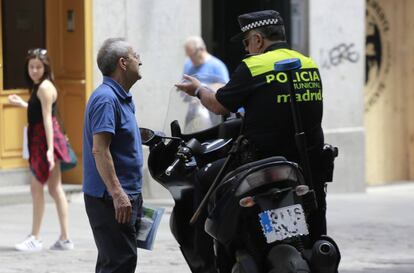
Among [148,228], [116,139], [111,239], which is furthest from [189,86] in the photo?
[111,239]

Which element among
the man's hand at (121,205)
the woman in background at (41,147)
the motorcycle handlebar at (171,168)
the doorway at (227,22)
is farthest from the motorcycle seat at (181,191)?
the doorway at (227,22)

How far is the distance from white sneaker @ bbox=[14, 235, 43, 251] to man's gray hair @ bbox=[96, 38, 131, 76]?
11.4ft

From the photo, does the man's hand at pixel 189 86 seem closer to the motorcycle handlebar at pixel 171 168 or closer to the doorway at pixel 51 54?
the motorcycle handlebar at pixel 171 168

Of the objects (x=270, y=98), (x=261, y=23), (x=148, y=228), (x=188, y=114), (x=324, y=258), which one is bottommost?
(x=324, y=258)

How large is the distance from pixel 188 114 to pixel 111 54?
4.50 ft

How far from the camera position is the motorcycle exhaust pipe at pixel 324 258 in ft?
21.3

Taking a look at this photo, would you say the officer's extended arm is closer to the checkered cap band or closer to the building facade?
the checkered cap band

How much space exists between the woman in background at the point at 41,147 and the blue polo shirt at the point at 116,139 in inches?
124

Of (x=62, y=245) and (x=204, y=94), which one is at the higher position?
(x=204, y=94)

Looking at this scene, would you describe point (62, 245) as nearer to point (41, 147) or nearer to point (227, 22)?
point (41, 147)

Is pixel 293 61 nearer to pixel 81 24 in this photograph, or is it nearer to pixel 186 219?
pixel 186 219

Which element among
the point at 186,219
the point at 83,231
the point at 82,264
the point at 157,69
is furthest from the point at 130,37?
the point at 186,219

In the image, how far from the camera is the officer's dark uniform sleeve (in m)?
6.70

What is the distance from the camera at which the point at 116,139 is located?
6.41m
